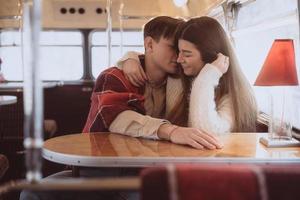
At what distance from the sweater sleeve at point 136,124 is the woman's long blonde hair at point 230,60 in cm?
43

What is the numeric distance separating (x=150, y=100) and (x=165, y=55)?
246mm

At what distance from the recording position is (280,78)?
1822 millimetres

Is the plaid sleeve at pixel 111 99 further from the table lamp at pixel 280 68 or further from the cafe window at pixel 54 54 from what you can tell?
the cafe window at pixel 54 54

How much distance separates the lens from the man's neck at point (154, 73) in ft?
7.60

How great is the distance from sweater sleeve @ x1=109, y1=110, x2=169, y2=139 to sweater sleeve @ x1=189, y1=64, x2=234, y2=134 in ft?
0.58

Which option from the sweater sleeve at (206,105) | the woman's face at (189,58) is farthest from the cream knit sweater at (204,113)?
the woman's face at (189,58)

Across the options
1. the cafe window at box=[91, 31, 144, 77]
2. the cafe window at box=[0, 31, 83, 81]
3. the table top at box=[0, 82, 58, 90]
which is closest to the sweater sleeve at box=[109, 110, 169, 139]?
the table top at box=[0, 82, 58, 90]

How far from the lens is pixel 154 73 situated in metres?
2.33

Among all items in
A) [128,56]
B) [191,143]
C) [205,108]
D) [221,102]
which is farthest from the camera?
[128,56]

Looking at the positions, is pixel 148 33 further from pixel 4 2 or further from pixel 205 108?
pixel 4 2

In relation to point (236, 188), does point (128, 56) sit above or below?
above

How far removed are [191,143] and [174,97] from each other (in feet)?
1.73

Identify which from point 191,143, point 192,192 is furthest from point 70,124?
point 192,192

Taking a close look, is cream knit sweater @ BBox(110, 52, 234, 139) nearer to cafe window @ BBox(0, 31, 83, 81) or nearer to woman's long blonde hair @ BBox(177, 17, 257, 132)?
woman's long blonde hair @ BBox(177, 17, 257, 132)
